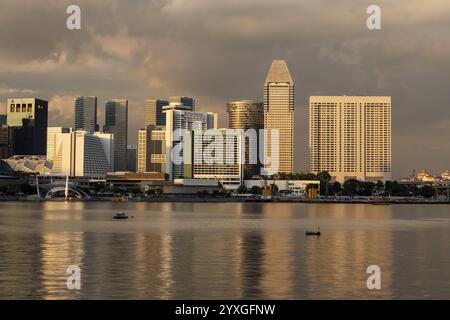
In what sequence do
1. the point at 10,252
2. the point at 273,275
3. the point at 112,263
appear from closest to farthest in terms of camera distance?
the point at 273,275
the point at 112,263
the point at 10,252

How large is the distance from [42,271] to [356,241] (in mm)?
39144

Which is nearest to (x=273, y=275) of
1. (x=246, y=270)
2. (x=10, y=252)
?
(x=246, y=270)

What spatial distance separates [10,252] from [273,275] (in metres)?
24.6

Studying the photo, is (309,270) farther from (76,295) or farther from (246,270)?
(76,295)

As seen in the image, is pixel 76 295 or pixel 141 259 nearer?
pixel 76 295

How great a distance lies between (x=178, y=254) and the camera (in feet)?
219

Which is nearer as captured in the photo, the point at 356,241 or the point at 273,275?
the point at 273,275

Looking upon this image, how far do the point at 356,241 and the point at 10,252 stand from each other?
3509 centimetres

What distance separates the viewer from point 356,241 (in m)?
83.6
